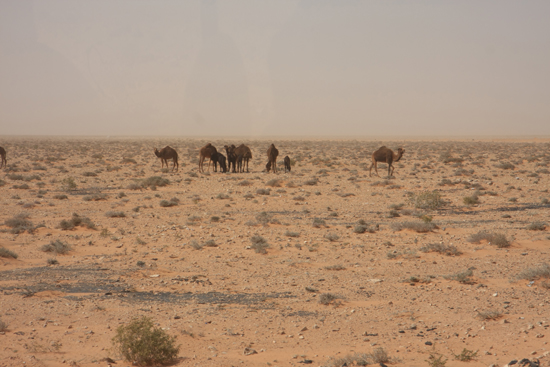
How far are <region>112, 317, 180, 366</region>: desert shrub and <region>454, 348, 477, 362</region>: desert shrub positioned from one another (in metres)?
3.77

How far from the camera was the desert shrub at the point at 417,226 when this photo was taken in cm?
1362

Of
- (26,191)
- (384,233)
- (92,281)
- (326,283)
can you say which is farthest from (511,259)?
(26,191)

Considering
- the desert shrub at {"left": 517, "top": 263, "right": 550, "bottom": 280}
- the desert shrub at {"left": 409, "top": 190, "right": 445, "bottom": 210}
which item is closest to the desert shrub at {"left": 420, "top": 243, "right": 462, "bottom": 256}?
the desert shrub at {"left": 517, "top": 263, "right": 550, "bottom": 280}

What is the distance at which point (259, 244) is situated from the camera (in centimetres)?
1188

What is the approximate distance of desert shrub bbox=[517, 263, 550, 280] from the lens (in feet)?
28.6

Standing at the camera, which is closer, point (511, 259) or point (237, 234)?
point (511, 259)

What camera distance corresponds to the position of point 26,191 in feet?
74.3

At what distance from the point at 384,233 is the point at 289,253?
3.68 metres

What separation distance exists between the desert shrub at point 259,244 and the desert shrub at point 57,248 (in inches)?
195

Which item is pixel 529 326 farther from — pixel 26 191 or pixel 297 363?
pixel 26 191

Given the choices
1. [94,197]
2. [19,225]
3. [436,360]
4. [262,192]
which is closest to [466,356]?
[436,360]

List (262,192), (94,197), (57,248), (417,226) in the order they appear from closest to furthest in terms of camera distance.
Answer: (57,248) < (417,226) < (94,197) < (262,192)

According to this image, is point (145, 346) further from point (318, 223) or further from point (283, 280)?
point (318, 223)

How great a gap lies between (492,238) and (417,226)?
2312 millimetres
